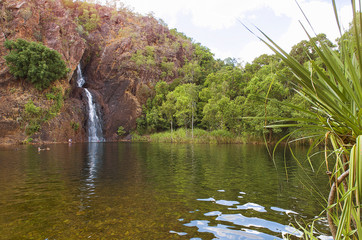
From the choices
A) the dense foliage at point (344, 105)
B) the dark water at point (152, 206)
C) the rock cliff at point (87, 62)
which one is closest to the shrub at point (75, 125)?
the rock cliff at point (87, 62)

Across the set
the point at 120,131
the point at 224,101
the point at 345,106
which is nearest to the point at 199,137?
the point at 224,101

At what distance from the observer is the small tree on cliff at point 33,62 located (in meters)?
39.2

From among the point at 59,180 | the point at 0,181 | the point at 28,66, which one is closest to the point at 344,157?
the point at 59,180

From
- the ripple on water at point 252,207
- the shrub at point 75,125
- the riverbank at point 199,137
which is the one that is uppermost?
the shrub at point 75,125

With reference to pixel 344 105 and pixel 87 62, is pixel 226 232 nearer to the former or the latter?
pixel 344 105

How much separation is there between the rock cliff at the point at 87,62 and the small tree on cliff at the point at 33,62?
5.78 feet

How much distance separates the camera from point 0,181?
1002 cm

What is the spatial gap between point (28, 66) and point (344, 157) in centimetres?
4712

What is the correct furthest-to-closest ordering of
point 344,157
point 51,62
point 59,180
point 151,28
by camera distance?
point 151,28
point 51,62
point 59,180
point 344,157

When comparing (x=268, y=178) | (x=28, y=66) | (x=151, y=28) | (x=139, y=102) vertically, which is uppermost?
(x=151, y=28)

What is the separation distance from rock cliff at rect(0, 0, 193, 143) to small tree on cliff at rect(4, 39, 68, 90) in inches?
69.3

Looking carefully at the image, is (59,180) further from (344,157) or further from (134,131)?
(134,131)

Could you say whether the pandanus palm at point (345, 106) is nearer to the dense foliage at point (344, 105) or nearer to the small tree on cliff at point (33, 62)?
the dense foliage at point (344, 105)

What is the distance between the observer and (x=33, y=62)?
4012 cm
